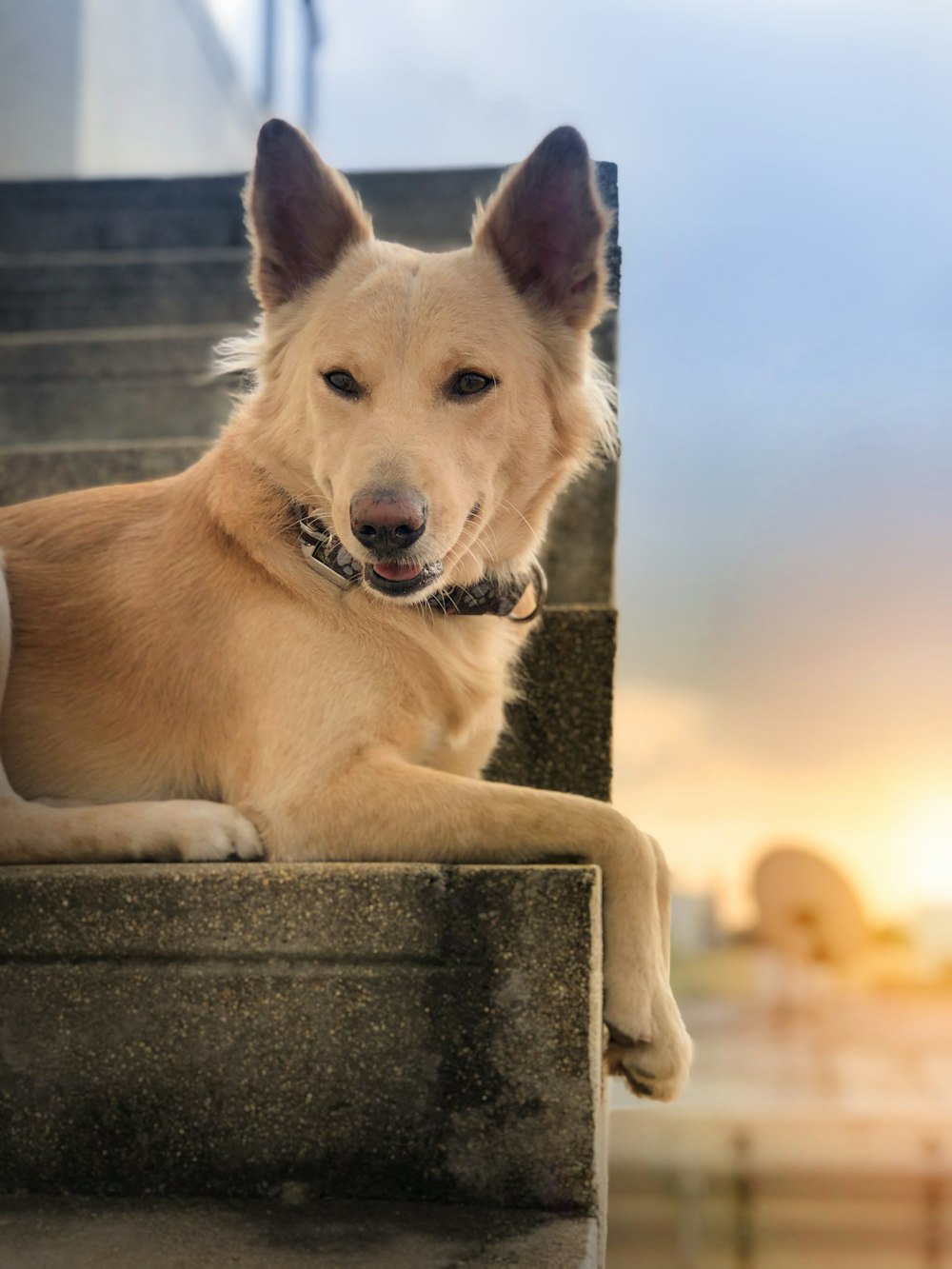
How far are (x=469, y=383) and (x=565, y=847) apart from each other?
2.49ft

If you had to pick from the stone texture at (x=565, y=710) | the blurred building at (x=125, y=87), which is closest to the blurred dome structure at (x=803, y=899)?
the stone texture at (x=565, y=710)

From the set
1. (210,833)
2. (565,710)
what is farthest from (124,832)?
(565,710)

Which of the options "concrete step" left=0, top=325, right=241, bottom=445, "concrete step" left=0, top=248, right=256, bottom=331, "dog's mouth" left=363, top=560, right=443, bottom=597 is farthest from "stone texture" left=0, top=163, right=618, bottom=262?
"dog's mouth" left=363, top=560, right=443, bottom=597

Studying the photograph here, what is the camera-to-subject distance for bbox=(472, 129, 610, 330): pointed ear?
2.06 metres

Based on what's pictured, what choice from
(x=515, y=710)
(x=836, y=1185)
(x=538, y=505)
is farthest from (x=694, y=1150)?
(x=538, y=505)

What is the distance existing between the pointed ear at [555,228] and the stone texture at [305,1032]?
3.68 ft

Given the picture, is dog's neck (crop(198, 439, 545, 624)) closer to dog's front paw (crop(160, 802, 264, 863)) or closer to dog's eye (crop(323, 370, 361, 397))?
dog's eye (crop(323, 370, 361, 397))

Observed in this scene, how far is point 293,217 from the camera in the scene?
2.16 metres

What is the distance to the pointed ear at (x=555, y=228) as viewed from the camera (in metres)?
2.06

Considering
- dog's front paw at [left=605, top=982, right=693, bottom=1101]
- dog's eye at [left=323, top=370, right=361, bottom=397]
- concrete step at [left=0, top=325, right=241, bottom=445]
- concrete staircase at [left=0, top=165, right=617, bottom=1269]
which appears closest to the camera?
concrete staircase at [left=0, top=165, right=617, bottom=1269]

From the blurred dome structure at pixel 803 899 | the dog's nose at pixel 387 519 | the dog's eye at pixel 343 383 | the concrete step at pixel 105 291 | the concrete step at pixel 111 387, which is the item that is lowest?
the blurred dome structure at pixel 803 899

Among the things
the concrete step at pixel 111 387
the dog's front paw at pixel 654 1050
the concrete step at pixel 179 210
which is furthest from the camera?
the concrete step at pixel 179 210

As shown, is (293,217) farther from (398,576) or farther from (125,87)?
(125,87)

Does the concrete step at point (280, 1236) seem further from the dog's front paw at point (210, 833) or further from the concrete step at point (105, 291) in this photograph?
the concrete step at point (105, 291)
